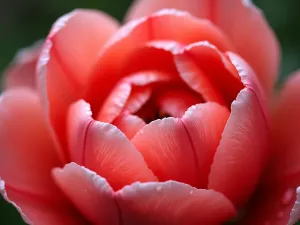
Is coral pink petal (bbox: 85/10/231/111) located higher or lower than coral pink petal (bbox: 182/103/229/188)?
higher

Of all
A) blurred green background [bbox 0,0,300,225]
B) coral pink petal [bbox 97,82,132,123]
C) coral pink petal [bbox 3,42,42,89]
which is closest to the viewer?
coral pink petal [bbox 97,82,132,123]

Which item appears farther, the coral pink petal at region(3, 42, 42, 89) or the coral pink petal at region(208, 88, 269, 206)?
the coral pink petal at region(3, 42, 42, 89)

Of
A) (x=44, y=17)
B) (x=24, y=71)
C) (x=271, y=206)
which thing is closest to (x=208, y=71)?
(x=271, y=206)

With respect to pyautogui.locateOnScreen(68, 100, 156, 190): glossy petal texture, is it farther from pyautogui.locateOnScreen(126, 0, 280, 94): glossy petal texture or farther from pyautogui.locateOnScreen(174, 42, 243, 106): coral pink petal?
pyautogui.locateOnScreen(126, 0, 280, 94): glossy petal texture

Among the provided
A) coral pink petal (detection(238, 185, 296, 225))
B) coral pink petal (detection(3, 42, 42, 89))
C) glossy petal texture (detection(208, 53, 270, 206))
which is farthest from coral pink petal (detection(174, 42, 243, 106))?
coral pink petal (detection(3, 42, 42, 89))

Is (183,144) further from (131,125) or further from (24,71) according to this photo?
(24,71)

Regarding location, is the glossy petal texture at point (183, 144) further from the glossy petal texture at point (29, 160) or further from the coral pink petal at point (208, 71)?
the glossy petal texture at point (29, 160)

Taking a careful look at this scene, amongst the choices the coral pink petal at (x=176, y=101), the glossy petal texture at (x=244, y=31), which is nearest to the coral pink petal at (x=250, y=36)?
the glossy petal texture at (x=244, y=31)
